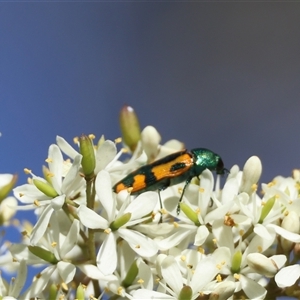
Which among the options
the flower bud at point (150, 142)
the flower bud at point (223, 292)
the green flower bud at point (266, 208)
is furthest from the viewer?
the flower bud at point (150, 142)

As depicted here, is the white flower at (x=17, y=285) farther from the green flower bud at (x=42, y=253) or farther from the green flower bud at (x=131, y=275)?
the green flower bud at (x=131, y=275)

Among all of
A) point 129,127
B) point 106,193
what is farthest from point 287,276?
point 129,127

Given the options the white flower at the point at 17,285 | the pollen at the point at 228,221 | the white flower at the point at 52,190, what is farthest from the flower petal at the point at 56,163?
the pollen at the point at 228,221

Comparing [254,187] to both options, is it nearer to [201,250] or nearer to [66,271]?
[201,250]

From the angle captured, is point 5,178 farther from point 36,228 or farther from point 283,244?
point 283,244

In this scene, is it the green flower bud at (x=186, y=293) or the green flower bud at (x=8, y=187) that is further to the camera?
the green flower bud at (x=8, y=187)

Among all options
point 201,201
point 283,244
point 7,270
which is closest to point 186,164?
point 201,201
